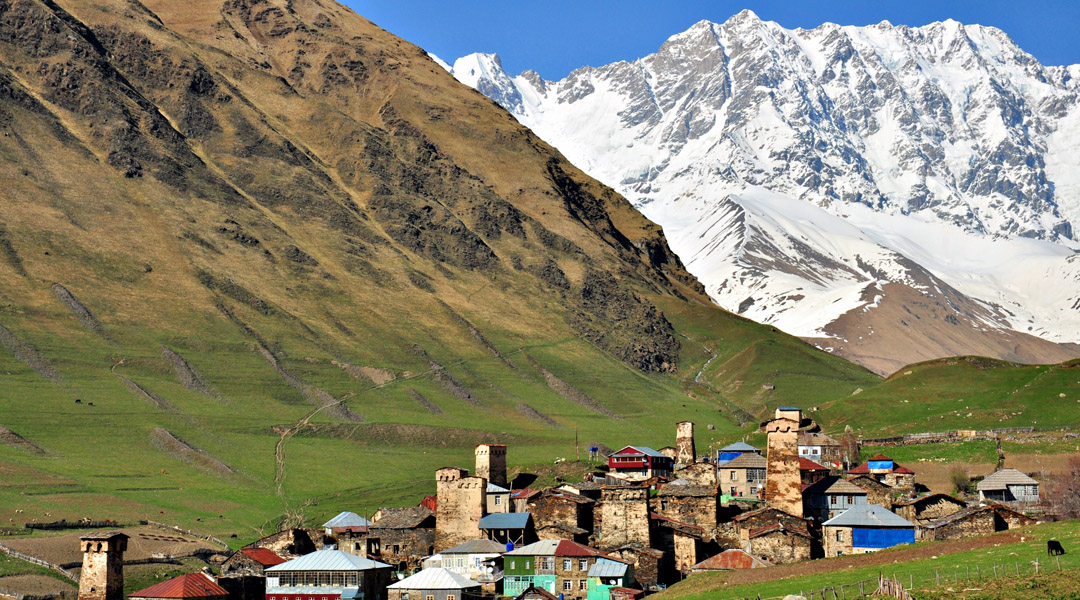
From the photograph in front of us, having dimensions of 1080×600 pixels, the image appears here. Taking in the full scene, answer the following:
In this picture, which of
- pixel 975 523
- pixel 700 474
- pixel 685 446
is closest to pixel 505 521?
pixel 700 474

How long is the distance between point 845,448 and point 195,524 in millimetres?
78282

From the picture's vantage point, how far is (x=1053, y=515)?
11612 centimetres

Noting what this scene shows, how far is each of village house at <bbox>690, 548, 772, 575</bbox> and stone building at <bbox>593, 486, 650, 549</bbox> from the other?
6.74m


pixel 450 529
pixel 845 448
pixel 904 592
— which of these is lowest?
pixel 904 592

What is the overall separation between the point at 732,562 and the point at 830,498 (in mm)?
19413

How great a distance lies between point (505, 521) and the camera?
404 feet

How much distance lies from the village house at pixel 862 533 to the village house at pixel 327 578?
34909mm

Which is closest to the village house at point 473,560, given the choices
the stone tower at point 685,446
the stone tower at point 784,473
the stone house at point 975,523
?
the stone tower at point 784,473

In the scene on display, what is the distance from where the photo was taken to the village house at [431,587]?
102000mm

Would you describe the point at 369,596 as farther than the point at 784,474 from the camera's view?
No

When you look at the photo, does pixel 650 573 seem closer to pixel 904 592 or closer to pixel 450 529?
pixel 450 529

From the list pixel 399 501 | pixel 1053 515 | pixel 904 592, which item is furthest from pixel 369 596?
pixel 399 501

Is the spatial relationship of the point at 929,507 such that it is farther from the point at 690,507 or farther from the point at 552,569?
the point at 552,569

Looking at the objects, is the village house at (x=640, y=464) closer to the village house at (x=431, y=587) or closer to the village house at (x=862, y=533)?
the village house at (x=862, y=533)
